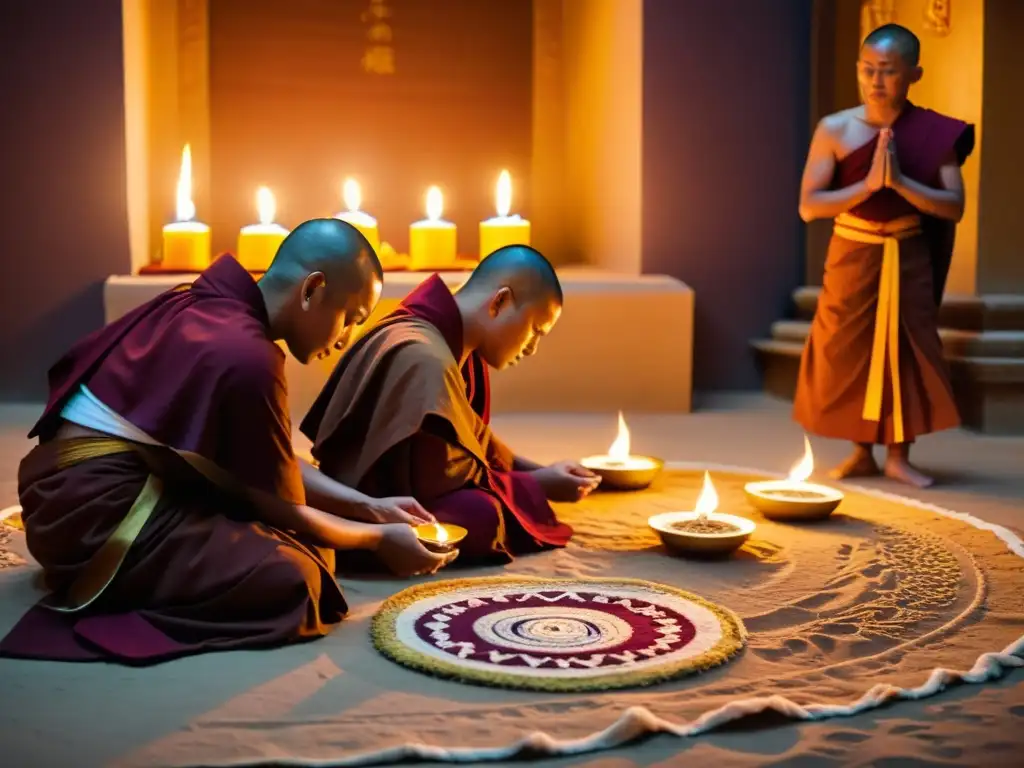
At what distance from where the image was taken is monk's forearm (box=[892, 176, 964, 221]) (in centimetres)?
391

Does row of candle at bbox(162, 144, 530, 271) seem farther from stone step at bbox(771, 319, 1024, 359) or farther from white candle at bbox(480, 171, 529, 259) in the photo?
stone step at bbox(771, 319, 1024, 359)

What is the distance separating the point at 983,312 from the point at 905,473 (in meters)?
1.29

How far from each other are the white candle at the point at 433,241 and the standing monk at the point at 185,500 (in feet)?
10.2

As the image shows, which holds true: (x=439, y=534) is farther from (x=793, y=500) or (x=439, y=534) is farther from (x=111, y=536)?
(x=793, y=500)

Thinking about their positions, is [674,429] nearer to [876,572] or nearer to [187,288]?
[876,572]

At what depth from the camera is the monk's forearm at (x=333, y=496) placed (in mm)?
2719

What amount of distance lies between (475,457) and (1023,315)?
9.75 ft

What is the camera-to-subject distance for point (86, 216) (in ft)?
18.1

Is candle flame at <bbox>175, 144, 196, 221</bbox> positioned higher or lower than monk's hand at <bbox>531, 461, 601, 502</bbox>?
higher

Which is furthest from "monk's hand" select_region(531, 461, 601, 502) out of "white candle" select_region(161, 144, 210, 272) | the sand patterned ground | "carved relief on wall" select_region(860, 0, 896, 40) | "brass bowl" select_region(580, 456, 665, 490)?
"carved relief on wall" select_region(860, 0, 896, 40)

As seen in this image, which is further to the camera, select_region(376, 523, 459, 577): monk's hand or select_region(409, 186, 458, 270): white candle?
select_region(409, 186, 458, 270): white candle

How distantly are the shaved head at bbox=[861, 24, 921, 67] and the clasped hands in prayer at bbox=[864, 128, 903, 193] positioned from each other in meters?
0.25

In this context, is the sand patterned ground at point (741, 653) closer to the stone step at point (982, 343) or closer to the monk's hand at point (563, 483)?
the monk's hand at point (563, 483)

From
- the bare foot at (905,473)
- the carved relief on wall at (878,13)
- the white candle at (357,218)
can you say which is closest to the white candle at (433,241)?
the white candle at (357,218)
